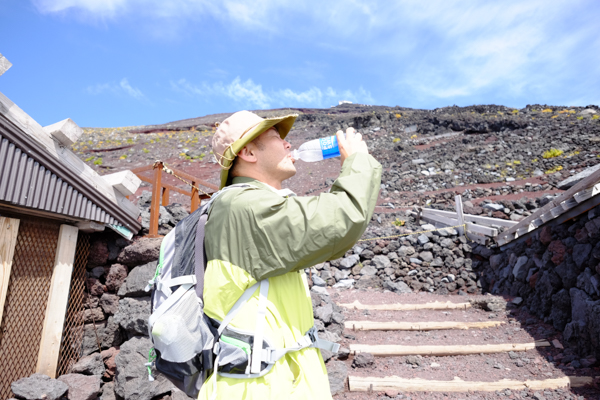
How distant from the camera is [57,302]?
4.08 meters

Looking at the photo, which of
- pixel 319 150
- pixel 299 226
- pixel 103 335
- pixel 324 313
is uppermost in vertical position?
pixel 319 150

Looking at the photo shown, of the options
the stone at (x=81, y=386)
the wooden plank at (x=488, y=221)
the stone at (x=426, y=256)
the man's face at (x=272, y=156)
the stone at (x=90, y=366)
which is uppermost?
the wooden plank at (x=488, y=221)

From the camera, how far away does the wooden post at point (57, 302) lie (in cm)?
396

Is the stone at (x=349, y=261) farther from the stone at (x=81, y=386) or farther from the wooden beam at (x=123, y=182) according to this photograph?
the stone at (x=81, y=386)

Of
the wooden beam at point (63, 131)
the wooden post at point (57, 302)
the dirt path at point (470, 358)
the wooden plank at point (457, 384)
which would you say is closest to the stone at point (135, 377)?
the wooden post at point (57, 302)

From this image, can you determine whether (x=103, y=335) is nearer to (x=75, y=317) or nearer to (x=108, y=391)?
(x=75, y=317)

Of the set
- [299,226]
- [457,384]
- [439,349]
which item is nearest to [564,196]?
[439,349]

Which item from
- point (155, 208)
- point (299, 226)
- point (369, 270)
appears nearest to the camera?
point (299, 226)

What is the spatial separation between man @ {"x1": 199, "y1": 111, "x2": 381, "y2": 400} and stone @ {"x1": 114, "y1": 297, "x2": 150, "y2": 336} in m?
3.43

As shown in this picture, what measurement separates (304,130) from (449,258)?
27.6 meters

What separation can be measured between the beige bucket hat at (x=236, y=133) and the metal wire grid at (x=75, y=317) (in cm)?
362

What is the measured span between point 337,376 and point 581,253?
391cm

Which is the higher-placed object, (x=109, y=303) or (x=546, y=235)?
(x=546, y=235)

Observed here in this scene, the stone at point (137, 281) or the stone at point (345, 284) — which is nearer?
the stone at point (137, 281)
